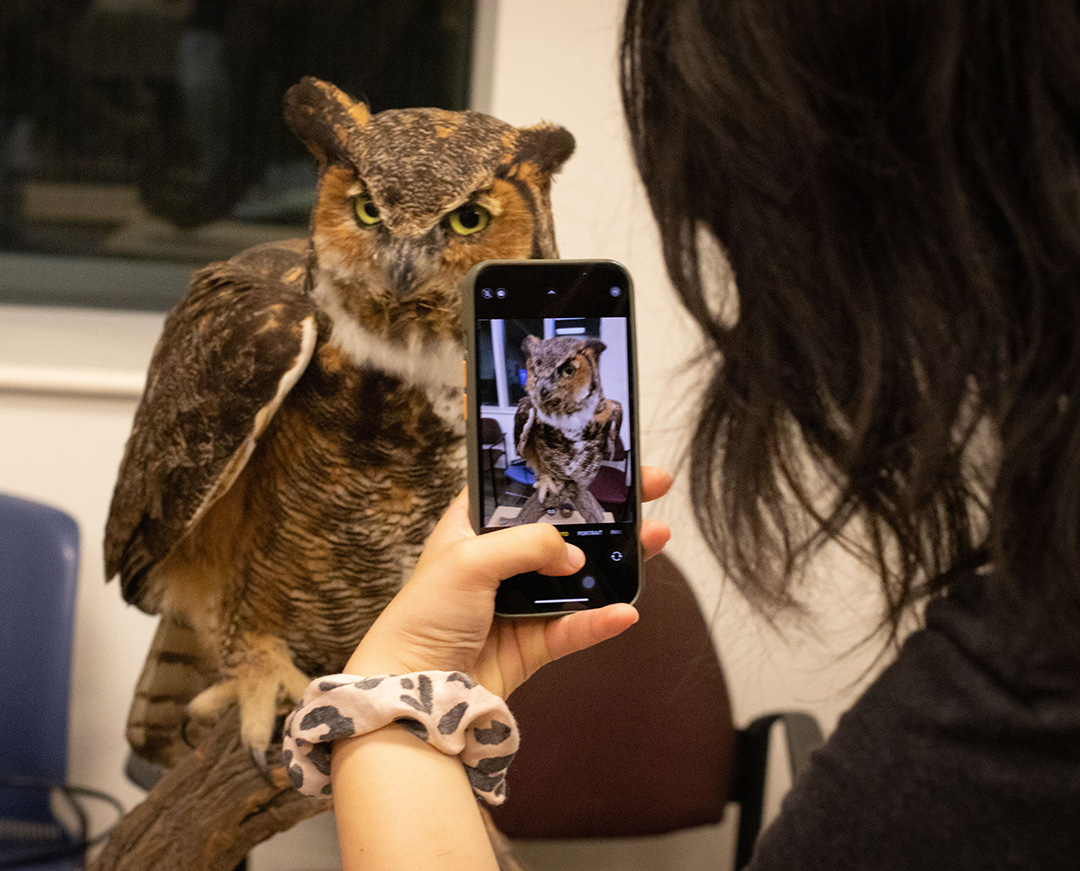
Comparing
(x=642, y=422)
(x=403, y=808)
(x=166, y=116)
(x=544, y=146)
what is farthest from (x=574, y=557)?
(x=166, y=116)

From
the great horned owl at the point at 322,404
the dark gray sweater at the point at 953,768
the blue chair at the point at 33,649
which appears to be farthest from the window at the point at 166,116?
the dark gray sweater at the point at 953,768

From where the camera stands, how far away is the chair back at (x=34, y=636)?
131cm

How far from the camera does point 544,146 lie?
62 centimetres

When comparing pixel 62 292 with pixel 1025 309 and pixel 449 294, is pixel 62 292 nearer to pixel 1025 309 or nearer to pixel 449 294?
pixel 449 294

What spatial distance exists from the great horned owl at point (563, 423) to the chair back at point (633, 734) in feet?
2.28

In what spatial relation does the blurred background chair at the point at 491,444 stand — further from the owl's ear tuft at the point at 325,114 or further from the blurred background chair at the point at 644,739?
the blurred background chair at the point at 644,739

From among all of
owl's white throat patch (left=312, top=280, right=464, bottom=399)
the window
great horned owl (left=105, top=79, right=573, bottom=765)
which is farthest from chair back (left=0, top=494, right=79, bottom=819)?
owl's white throat patch (left=312, top=280, right=464, bottom=399)

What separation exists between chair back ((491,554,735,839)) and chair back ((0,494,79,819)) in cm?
66

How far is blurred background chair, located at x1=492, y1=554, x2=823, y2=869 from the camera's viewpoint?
1.24m

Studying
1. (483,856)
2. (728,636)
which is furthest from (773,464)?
(728,636)

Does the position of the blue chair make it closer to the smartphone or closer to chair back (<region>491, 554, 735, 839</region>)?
chair back (<region>491, 554, 735, 839</region>)

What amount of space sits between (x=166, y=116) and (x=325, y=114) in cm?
110

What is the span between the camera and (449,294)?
64 cm

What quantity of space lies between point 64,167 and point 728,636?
4.53 feet
